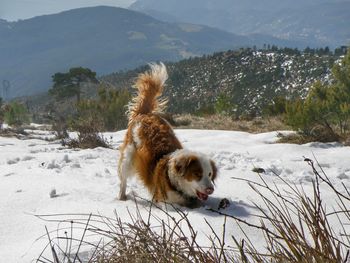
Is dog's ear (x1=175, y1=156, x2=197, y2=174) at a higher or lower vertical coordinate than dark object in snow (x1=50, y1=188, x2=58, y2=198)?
higher

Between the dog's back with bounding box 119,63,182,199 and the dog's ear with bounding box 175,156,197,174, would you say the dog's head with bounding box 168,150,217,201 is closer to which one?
the dog's ear with bounding box 175,156,197,174

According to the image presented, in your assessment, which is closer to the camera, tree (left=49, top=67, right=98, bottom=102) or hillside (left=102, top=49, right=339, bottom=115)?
tree (left=49, top=67, right=98, bottom=102)

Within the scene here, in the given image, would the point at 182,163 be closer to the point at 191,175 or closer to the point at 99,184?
the point at 191,175

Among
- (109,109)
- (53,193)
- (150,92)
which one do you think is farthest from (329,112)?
(109,109)

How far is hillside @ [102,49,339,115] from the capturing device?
9075 centimetres

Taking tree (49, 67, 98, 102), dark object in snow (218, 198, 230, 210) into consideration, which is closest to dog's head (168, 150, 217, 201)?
dark object in snow (218, 198, 230, 210)

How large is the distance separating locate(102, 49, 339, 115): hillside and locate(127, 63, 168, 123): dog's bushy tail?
7645 cm

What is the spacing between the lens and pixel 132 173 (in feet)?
16.3

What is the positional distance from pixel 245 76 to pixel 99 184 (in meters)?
97.6

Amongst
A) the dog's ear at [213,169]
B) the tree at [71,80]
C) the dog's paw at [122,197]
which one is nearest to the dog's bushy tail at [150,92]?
the dog's paw at [122,197]

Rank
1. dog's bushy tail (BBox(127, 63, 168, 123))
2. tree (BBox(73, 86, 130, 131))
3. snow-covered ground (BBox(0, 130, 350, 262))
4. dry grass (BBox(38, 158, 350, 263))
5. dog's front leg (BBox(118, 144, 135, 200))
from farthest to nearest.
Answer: tree (BBox(73, 86, 130, 131))
dog's bushy tail (BBox(127, 63, 168, 123))
dog's front leg (BBox(118, 144, 135, 200))
snow-covered ground (BBox(0, 130, 350, 262))
dry grass (BBox(38, 158, 350, 263))

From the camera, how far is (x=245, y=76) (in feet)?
330

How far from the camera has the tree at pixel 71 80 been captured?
131 feet

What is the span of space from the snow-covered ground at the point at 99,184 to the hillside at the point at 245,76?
245ft
